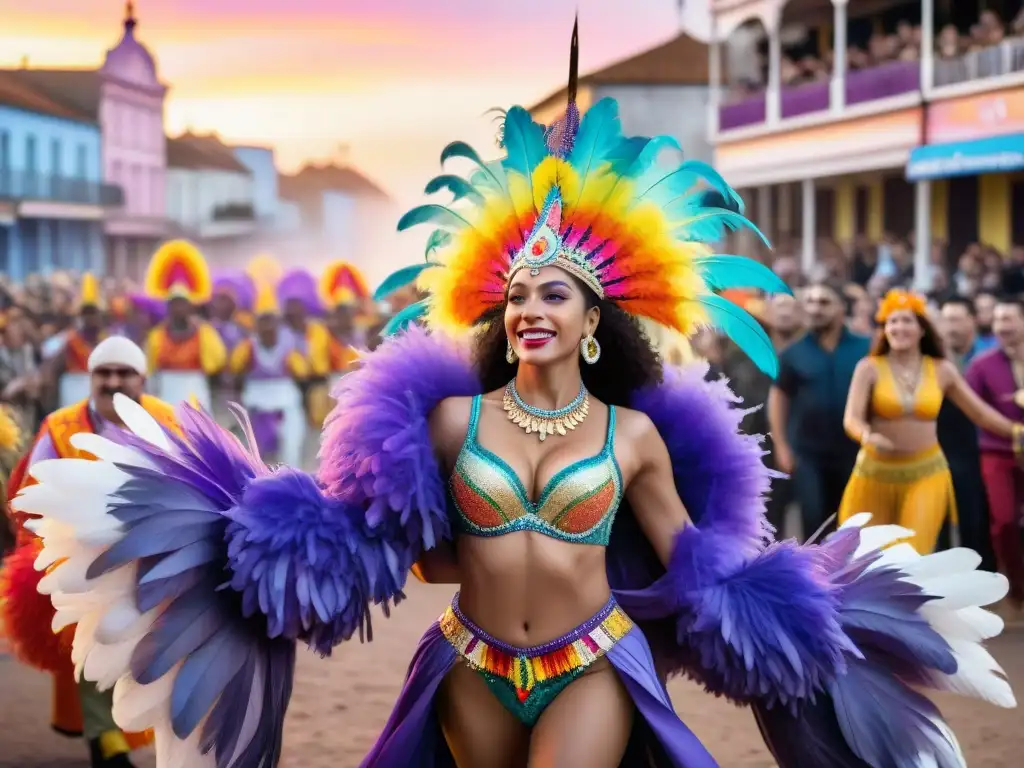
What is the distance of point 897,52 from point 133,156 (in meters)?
11.7

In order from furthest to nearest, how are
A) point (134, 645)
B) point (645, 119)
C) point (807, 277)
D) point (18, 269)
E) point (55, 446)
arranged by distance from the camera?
point (645, 119) < point (18, 269) < point (807, 277) < point (55, 446) < point (134, 645)

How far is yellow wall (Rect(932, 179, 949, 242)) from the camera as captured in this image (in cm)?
2538

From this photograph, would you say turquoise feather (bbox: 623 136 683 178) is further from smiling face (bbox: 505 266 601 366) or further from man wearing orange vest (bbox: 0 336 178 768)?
man wearing orange vest (bbox: 0 336 178 768)

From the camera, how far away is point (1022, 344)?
9930 mm

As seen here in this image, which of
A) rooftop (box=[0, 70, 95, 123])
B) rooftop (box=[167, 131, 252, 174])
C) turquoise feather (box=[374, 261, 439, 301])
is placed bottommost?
turquoise feather (box=[374, 261, 439, 301])

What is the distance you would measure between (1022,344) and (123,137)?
57.0ft

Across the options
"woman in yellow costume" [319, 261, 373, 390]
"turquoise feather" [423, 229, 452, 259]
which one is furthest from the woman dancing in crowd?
"woman in yellow costume" [319, 261, 373, 390]

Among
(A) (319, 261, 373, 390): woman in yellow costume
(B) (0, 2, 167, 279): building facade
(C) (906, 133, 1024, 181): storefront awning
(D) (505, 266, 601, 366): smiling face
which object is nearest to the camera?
(D) (505, 266, 601, 366): smiling face

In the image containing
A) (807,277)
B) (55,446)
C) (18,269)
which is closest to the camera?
(55,446)

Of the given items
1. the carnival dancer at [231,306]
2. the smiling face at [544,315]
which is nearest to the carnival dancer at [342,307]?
the carnival dancer at [231,306]

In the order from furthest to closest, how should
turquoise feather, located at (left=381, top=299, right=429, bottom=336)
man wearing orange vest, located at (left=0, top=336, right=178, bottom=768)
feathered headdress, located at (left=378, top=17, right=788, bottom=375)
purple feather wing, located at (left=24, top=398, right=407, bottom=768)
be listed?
man wearing orange vest, located at (left=0, top=336, right=178, bottom=768), turquoise feather, located at (left=381, top=299, right=429, bottom=336), feathered headdress, located at (left=378, top=17, right=788, bottom=375), purple feather wing, located at (left=24, top=398, right=407, bottom=768)

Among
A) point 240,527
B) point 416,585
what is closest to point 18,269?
point 416,585

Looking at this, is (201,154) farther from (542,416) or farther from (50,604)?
(542,416)

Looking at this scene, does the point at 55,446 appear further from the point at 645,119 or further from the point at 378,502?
the point at 645,119
